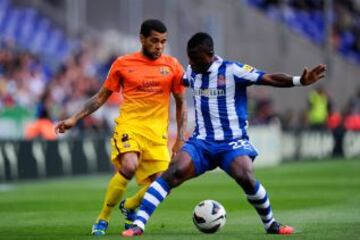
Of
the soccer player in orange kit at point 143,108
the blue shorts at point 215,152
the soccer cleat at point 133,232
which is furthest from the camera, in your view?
the soccer player in orange kit at point 143,108

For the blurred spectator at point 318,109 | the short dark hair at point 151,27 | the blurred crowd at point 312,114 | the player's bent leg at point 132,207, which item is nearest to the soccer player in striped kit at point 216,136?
the short dark hair at point 151,27

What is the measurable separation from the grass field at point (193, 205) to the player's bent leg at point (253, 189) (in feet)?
0.68

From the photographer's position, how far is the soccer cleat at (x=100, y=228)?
463 inches

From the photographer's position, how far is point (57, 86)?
26719 millimetres

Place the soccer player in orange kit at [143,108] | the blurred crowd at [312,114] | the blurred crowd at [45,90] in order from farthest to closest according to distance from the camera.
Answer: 1. the blurred crowd at [312,114]
2. the blurred crowd at [45,90]
3. the soccer player in orange kit at [143,108]

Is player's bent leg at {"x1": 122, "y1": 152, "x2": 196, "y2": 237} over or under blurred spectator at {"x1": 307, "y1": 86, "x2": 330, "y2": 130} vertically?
over

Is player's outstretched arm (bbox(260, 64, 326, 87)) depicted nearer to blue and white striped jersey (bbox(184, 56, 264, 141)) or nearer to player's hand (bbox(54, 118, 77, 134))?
blue and white striped jersey (bbox(184, 56, 264, 141))

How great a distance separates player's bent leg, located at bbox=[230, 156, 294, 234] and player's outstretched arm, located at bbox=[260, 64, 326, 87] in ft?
2.63

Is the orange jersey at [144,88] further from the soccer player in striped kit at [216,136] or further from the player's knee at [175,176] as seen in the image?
the player's knee at [175,176]

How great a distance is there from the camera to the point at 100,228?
38.8ft

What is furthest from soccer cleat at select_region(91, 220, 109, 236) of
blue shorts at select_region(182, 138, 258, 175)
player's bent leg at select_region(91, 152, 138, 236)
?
blue shorts at select_region(182, 138, 258, 175)

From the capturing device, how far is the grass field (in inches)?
473

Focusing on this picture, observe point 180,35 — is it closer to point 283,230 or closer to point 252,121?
point 252,121

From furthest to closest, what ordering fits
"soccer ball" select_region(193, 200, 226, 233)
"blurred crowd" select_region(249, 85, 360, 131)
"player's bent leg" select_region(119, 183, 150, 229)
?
"blurred crowd" select_region(249, 85, 360, 131) < "player's bent leg" select_region(119, 183, 150, 229) < "soccer ball" select_region(193, 200, 226, 233)
